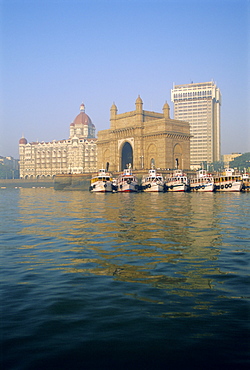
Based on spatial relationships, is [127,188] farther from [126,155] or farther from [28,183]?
[28,183]

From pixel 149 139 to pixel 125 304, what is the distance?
3793 inches

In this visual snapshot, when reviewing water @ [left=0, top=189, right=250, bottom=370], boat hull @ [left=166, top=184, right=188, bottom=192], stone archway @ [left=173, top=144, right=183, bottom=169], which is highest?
stone archway @ [left=173, top=144, right=183, bottom=169]

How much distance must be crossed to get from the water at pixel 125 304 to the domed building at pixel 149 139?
8232cm

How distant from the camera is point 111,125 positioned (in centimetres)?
11375

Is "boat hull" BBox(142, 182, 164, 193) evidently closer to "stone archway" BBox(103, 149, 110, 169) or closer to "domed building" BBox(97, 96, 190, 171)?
"domed building" BBox(97, 96, 190, 171)

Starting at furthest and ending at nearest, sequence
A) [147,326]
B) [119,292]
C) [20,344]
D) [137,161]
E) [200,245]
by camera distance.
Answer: [137,161], [200,245], [119,292], [147,326], [20,344]

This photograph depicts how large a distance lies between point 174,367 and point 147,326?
4.39 feet

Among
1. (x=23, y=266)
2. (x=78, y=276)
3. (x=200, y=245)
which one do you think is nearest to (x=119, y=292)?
(x=78, y=276)

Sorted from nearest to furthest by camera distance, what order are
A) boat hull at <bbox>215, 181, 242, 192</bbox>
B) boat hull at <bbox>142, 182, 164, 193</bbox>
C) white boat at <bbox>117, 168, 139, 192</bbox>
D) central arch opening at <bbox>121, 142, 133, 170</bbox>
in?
boat hull at <bbox>215, 181, 242, 192</bbox>, boat hull at <bbox>142, 182, 164, 193</bbox>, white boat at <bbox>117, 168, 139, 192</bbox>, central arch opening at <bbox>121, 142, 133, 170</bbox>

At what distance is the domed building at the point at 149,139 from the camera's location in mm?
99500

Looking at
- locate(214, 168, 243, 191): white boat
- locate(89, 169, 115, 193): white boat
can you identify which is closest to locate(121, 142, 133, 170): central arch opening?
locate(89, 169, 115, 193): white boat

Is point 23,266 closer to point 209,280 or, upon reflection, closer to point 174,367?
point 209,280

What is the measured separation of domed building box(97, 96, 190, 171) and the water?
82.3 meters

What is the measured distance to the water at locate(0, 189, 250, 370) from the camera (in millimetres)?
5988
